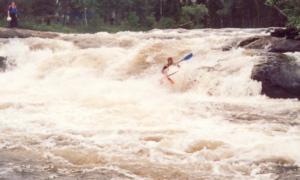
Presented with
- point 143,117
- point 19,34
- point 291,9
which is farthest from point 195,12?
point 143,117

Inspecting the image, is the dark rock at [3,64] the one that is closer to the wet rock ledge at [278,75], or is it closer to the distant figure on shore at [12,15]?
the distant figure on shore at [12,15]

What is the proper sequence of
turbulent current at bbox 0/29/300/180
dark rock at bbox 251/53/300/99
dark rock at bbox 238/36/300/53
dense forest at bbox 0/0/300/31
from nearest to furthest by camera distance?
turbulent current at bbox 0/29/300/180, dark rock at bbox 251/53/300/99, dark rock at bbox 238/36/300/53, dense forest at bbox 0/0/300/31

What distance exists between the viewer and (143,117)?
312 inches

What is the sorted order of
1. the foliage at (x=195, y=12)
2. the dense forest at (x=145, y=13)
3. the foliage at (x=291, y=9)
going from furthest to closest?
the foliage at (x=195, y=12) < the dense forest at (x=145, y=13) < the foliage at (x=291, y=9)

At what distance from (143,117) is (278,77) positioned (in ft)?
11.1

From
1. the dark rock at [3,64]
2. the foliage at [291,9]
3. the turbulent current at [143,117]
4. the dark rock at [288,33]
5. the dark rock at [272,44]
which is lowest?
the turbulent current at [143,117]

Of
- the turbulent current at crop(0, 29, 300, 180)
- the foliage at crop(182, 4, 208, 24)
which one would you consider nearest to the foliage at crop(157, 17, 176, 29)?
the foliage at crop(182, 4, 208, 24)

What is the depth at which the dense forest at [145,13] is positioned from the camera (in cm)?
3278

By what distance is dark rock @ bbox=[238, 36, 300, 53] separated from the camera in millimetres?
12492

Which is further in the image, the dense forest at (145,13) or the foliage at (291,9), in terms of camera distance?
the dense forest at (145,13)

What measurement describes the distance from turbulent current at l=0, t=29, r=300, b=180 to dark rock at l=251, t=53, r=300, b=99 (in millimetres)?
219

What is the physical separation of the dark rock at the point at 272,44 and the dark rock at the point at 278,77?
2151 millimetres

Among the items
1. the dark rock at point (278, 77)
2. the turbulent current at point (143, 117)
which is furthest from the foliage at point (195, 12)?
the dark rock at point (278, 77)

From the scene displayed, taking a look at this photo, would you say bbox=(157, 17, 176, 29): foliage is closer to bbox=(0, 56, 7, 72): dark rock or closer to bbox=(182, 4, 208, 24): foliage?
bbox=(182, 4, 208, 24): foliage
